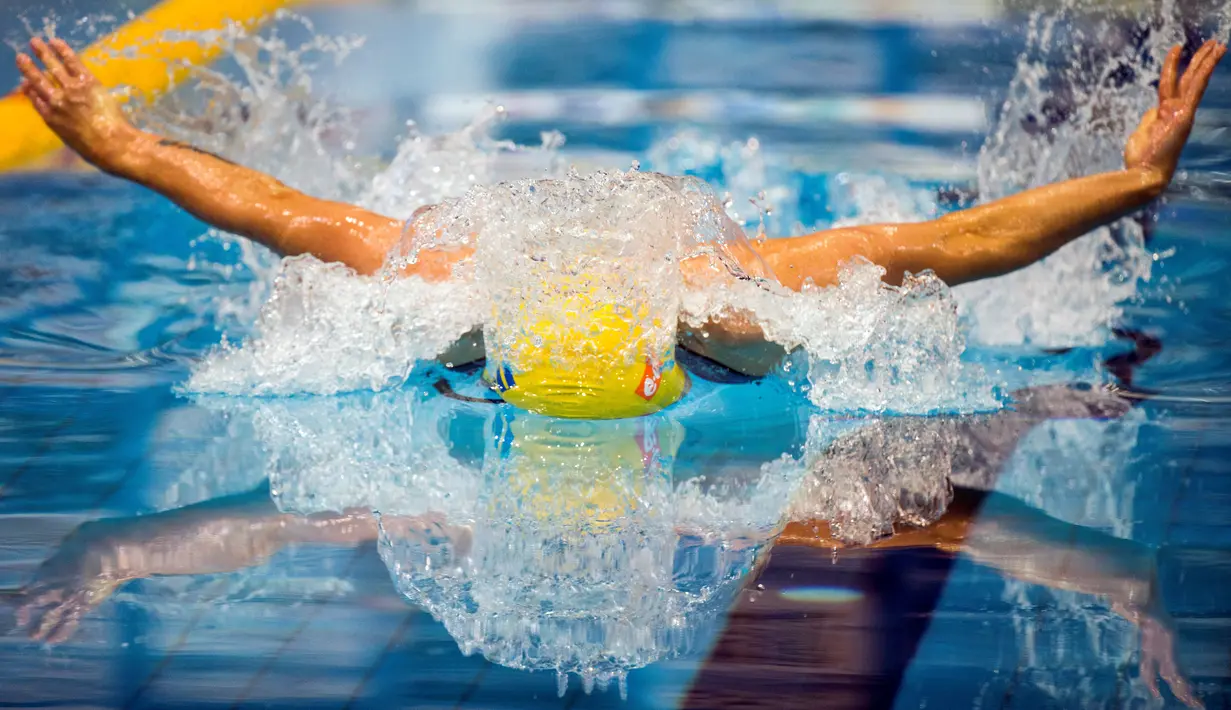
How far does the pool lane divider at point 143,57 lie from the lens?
158 inches

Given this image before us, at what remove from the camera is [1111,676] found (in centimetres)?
146

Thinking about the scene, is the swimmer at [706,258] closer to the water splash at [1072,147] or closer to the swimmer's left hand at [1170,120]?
the swimmer's left hand at [1170,120]

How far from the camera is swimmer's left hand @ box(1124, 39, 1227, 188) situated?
8.36 feet

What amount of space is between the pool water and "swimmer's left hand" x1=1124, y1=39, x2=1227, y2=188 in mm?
473

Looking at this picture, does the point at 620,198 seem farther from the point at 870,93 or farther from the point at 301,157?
the point at 870,93

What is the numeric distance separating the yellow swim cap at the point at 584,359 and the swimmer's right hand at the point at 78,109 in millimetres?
994

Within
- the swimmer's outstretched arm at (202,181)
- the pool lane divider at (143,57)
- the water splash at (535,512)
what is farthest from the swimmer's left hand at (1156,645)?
the pool lane divider at (143,57)

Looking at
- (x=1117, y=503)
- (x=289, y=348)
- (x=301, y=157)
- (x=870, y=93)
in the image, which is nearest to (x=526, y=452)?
(x=289, y=348)

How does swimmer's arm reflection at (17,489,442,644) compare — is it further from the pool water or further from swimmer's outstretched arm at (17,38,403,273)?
swimmer's outstretched arm at (17,38,403,273)

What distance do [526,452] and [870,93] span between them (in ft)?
10.8

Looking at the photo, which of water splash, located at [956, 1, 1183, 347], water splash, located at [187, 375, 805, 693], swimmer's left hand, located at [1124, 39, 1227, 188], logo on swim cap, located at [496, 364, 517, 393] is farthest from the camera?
water splash, located at [956, 1, 1183, 347]

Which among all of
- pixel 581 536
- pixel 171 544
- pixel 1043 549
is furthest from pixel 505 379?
pixel 1043 549

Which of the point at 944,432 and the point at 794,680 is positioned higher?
the point at 944,432

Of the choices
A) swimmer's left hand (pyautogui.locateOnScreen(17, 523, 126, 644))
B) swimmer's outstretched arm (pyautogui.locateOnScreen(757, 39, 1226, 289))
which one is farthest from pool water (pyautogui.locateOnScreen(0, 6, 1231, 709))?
swimmer's outstretched arm (pyautogui.locateOnScreen(757, 39, 1226, 289))
